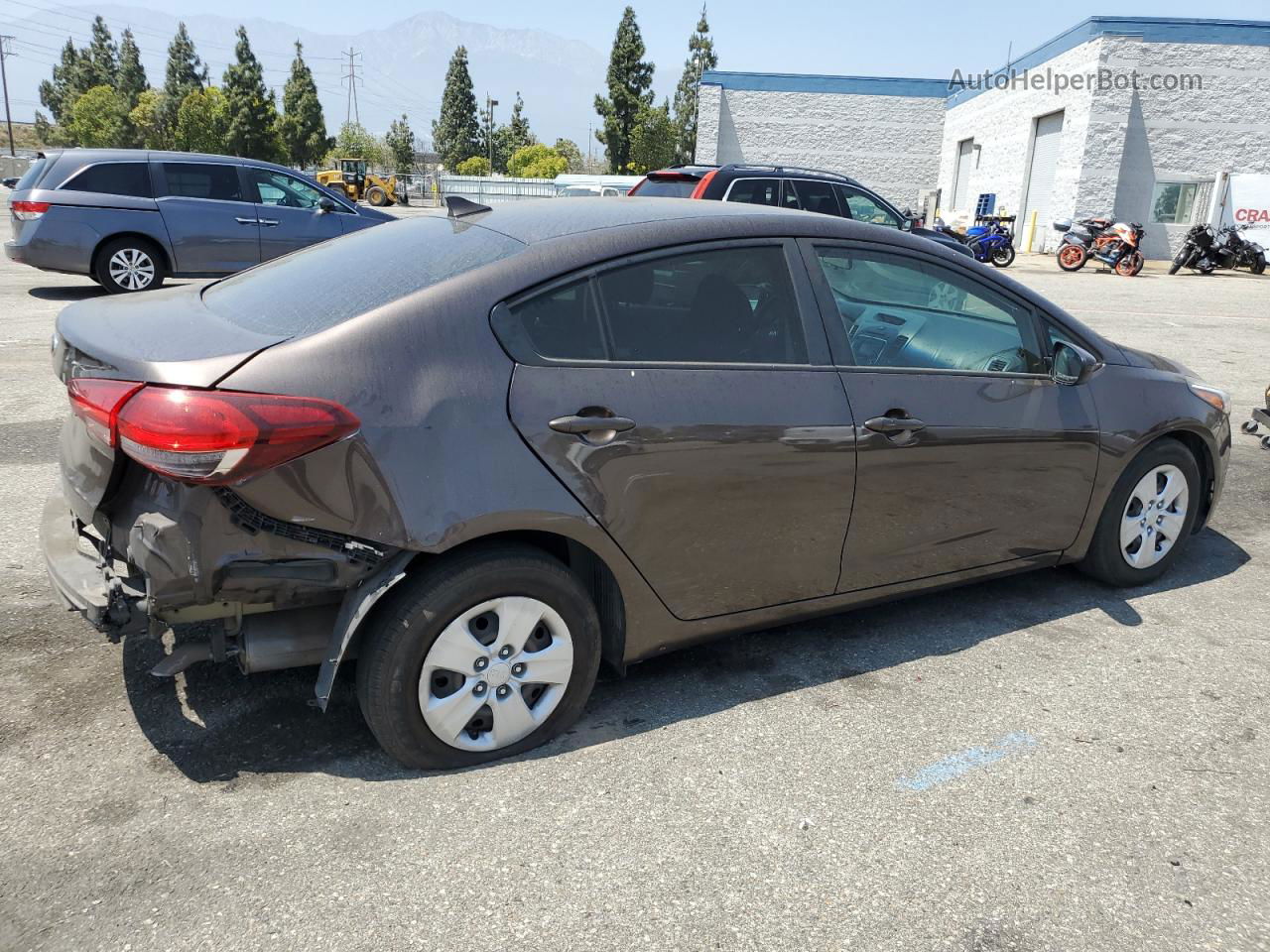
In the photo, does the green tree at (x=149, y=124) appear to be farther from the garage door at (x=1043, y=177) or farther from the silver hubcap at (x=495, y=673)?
the silver hubcap at (x=495, y=673)

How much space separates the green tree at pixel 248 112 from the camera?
67.4 meters

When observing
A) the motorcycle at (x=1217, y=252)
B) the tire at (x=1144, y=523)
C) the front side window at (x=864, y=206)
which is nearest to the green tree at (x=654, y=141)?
the motorcycle at (x=1217, y=252)

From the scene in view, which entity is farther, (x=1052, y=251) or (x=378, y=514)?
(x=1052, y=251)

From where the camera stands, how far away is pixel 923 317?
12.5 feet

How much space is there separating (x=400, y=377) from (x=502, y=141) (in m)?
92.7

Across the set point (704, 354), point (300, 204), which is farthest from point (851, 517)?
point (300, 204)

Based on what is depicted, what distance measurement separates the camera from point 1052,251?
96.7 feet

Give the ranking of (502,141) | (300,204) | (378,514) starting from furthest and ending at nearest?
1. (502,141)
2. (300,204)
3. (378,514)

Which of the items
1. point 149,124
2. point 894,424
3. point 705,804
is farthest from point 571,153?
point 705,804

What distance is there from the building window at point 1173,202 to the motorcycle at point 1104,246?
213 inches

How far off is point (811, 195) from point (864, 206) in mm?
813

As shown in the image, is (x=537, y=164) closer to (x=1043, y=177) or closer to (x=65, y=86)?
(x=1043, y=177)

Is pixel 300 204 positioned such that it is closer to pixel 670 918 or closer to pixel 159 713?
pixel 159 713

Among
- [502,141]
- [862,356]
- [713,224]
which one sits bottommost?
[862,356]
